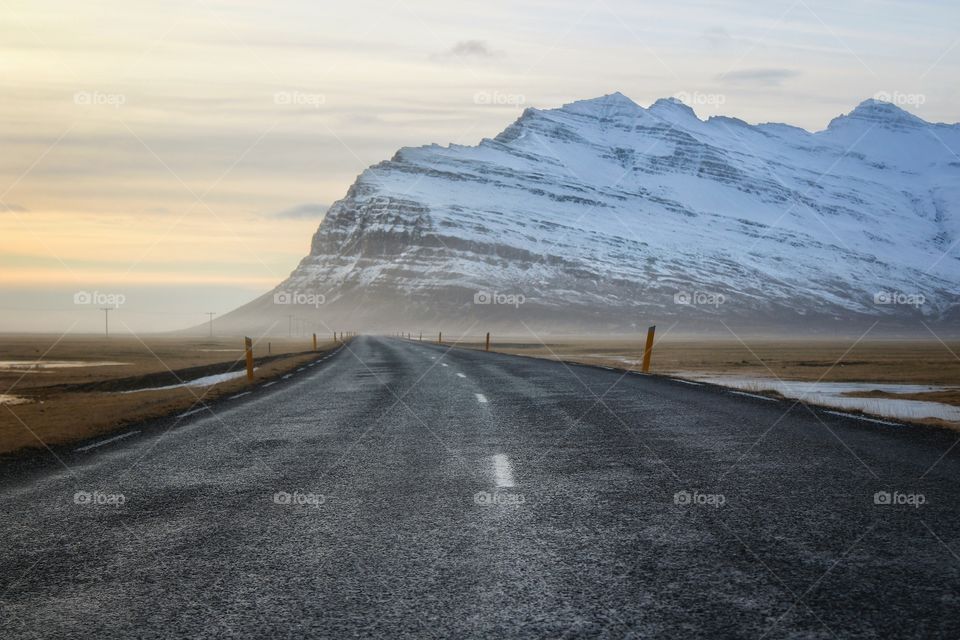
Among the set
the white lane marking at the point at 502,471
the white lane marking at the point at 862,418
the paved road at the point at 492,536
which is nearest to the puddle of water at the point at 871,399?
the white lane marking at the point at 862,418

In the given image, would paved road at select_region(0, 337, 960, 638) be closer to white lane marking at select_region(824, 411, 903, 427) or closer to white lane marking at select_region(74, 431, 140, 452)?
white lane marking at select_region(74, 431, 140, 452)

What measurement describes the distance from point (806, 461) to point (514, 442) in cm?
358

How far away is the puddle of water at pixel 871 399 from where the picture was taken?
15602 millimetres

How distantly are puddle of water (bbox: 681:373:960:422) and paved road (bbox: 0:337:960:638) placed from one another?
4.21 metres

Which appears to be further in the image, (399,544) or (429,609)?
(399,544)

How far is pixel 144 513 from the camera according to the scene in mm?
7055

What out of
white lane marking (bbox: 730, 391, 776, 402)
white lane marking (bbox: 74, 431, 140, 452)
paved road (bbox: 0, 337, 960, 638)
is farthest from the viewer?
white lane marking (bbox: 730, 391, 776, 402)

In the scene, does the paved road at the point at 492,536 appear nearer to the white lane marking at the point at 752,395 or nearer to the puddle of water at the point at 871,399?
the puddle of water at the point at 871,399

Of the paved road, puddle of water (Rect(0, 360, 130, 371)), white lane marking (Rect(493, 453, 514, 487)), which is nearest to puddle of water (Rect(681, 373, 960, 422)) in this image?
the paved road

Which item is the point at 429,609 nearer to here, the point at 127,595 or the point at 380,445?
the point at 127,595

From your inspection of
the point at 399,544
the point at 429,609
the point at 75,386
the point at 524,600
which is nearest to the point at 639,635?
the point at 524,600

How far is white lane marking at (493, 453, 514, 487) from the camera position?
815 cm

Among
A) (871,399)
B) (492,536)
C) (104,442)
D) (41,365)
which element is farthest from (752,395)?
(41,365)

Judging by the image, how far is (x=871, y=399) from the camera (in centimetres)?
1970
